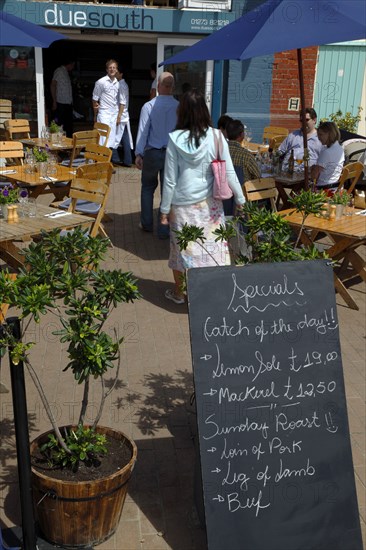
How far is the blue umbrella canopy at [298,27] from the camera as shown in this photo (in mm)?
5523

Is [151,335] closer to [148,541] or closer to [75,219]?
[75,219]

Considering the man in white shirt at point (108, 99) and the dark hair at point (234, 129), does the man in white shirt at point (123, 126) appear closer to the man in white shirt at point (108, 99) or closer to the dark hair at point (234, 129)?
the man in white shirt at point (108, 99)

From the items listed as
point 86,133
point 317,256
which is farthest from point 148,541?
point 86,133

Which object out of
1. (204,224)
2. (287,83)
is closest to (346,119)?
(287,83)

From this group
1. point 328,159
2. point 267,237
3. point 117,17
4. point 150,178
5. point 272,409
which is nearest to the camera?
point 272,409

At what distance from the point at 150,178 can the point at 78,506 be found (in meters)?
5.21

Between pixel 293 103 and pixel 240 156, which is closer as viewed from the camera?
pixel 240 156

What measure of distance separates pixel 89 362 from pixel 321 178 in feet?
17.6

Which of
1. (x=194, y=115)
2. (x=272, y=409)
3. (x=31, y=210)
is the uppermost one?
(x=194, y=115)

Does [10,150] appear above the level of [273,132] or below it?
below

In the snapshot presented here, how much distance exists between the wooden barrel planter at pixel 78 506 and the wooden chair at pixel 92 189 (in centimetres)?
379

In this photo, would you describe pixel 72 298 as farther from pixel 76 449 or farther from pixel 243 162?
pixel 243 162

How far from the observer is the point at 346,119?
12406 millimetres

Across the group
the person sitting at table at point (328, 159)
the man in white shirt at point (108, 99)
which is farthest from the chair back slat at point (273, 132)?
the person sitting at table at point (328, 159)
